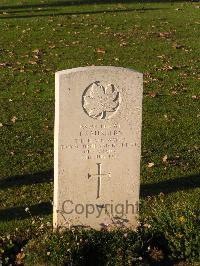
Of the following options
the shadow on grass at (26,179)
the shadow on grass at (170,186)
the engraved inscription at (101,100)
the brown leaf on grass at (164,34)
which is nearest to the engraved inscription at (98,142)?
the engraved inscription at (101,100)

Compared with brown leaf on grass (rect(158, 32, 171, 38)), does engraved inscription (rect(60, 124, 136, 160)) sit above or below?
below

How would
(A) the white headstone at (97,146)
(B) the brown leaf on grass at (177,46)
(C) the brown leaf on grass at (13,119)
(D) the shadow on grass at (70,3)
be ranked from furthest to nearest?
(D) the shadow on grass at (70,3) < (B) the brown leaf on grass at (177,46) < (C) the brown leaf on grass at (13,119) < (A) the white headstone at (97,146)

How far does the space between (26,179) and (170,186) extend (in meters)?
1.85

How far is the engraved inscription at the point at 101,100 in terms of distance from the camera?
20.2 feet

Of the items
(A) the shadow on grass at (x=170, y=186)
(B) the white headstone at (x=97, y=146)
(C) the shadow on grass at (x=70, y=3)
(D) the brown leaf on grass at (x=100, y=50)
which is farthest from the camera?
(C) the shadow on grass at (x=70, y=3)

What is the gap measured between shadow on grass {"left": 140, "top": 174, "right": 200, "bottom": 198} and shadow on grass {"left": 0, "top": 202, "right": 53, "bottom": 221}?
1.21 meters

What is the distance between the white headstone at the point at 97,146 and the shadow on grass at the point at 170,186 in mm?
1356

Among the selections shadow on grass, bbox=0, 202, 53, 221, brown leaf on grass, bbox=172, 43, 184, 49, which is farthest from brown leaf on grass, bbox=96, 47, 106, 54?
shadow on grass, bbox=0, 202, 53, 221

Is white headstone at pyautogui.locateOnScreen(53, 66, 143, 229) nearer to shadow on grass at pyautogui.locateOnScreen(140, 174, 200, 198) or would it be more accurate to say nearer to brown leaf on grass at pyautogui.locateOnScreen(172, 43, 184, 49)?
shadow on grass at pyautogui.locateOnScreen(140, 174, 200, 198)

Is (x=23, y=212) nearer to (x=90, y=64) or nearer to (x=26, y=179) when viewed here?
(x=26, y=179)

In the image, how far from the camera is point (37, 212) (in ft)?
24.3

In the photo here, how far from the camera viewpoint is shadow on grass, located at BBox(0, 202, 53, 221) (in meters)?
7.25

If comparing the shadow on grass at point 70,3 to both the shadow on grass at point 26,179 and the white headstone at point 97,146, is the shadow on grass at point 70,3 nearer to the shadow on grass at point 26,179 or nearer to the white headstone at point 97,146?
the shadow on grass at point 26,179

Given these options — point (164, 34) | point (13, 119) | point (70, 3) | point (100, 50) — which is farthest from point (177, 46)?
point (70, 3)
